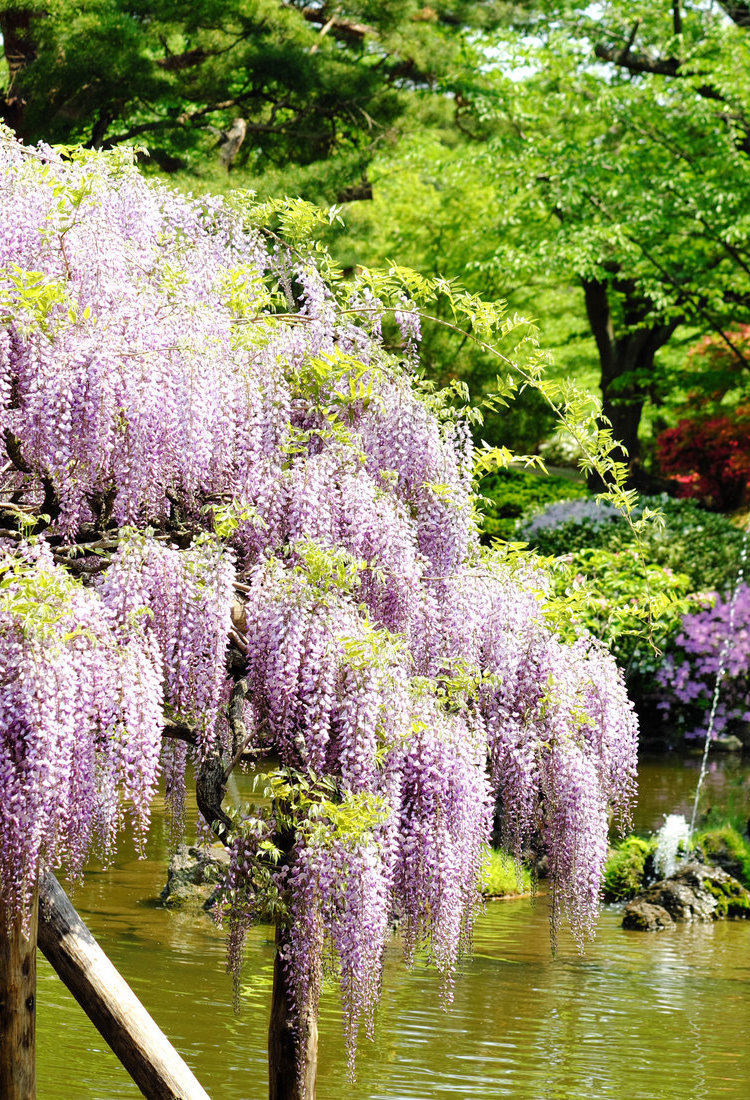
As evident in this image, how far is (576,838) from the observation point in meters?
6.55

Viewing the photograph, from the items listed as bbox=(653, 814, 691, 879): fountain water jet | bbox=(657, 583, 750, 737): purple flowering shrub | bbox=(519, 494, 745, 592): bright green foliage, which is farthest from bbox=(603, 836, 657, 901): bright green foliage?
bbox=(519, 494, 745, 592): bright green foliage

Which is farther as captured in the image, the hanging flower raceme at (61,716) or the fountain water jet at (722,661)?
the fountain water jet at (722,661)

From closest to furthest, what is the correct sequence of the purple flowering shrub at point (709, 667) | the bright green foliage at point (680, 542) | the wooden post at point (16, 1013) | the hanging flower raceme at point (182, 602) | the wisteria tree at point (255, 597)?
the wisteria tree at point (255, 597)
the hanging flower raceme at point (182, 602)
the wooden post at point (16, 1013)
the purple flowering shrub at point (709, 667)
the bright green foliage at point (680, 542)

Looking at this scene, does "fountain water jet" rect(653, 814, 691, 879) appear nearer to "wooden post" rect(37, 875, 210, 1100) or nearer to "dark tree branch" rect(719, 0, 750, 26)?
"wooden post" rect(37, 875, 210, 1100)

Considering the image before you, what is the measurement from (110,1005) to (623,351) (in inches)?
913

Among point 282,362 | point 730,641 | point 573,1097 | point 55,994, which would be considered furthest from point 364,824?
point 730,641

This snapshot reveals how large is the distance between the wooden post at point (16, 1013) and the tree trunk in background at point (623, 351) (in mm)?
21383

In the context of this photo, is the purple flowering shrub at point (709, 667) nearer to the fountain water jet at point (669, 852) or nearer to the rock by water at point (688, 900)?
the fountain water jet at point (669, 852)

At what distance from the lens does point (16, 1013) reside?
539cm

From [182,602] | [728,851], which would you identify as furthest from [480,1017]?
[182,602]

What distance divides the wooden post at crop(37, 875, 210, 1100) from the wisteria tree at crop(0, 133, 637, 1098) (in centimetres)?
50

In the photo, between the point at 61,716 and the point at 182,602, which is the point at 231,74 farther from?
the point at 61,716

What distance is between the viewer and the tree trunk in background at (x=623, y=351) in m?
25.9

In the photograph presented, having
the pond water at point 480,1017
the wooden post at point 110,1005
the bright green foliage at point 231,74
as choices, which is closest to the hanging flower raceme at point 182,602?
the wooden post at point 110,1005
